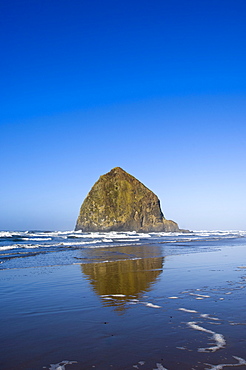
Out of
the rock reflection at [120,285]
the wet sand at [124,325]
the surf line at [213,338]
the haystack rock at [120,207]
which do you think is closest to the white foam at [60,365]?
the wet sand at [124,325]

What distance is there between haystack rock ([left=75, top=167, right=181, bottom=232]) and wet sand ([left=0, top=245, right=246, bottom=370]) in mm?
105713

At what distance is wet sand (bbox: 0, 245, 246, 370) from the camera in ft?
12.4

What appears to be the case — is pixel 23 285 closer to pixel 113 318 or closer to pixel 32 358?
pixel 113 318

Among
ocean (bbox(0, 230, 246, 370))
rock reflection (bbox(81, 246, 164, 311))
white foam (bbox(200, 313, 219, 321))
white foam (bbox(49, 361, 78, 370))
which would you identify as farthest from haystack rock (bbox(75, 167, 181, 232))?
white foam (bbox(49, 361, 78, 370))

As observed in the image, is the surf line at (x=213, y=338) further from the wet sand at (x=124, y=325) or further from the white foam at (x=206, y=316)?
the white foam at (x=206, y=316)

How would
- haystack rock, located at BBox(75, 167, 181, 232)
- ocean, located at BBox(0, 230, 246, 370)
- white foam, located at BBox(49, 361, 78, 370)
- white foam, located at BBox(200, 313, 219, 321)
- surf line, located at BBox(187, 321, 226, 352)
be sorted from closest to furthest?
1. white foam, located at BBox(49, 361, 78, 370)
2. ocean, located at BBox(0, 230, 246, 370)
3. surf line, located at BBox(187, 321, 226, 352)
4. white foam, located at BBox(200, 313, 219, 321)
5. haystack rock, located at BBox(75, 167, 181, 232)

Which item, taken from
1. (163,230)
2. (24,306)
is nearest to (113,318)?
(24,306)

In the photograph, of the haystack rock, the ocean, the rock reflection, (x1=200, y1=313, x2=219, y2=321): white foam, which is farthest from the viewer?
the haystack rock

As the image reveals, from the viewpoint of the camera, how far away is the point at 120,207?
120 m

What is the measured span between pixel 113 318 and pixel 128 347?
1.58 meters

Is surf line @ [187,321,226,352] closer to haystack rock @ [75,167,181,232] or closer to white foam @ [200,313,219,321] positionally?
white foam @ [200,313,219,321]

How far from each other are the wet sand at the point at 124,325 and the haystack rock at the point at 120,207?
105713 millimetres

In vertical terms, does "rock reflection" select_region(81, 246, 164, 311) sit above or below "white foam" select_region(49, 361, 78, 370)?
above

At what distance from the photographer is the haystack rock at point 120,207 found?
381 feet
